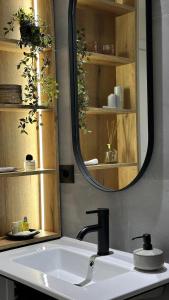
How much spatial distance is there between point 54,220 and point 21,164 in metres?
0.35

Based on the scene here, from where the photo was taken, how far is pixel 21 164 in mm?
2217

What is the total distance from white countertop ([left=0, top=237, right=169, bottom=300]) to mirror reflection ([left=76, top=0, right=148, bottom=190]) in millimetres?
376

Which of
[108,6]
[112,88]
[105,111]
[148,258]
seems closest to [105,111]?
[105,111]

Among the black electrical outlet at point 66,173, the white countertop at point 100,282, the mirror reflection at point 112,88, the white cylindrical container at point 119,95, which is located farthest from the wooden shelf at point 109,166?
the white countertop at point 100,282

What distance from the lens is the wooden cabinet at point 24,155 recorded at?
6.98ft

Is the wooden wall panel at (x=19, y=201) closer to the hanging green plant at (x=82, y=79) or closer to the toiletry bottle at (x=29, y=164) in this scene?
the toiletry bottle at (x=29, y=164)

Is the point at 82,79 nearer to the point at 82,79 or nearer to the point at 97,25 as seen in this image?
the point at 82,79

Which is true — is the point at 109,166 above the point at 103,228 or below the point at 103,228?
above

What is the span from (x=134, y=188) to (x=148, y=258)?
342 mm

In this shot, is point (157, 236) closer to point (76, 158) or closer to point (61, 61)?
point (76, 158)

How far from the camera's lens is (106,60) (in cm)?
187

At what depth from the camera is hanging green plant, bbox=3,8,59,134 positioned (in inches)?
79.2

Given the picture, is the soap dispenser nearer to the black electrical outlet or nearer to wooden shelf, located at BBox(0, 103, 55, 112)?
the black electrical outlet

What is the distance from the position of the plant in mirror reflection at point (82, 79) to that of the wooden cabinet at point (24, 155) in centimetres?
17
